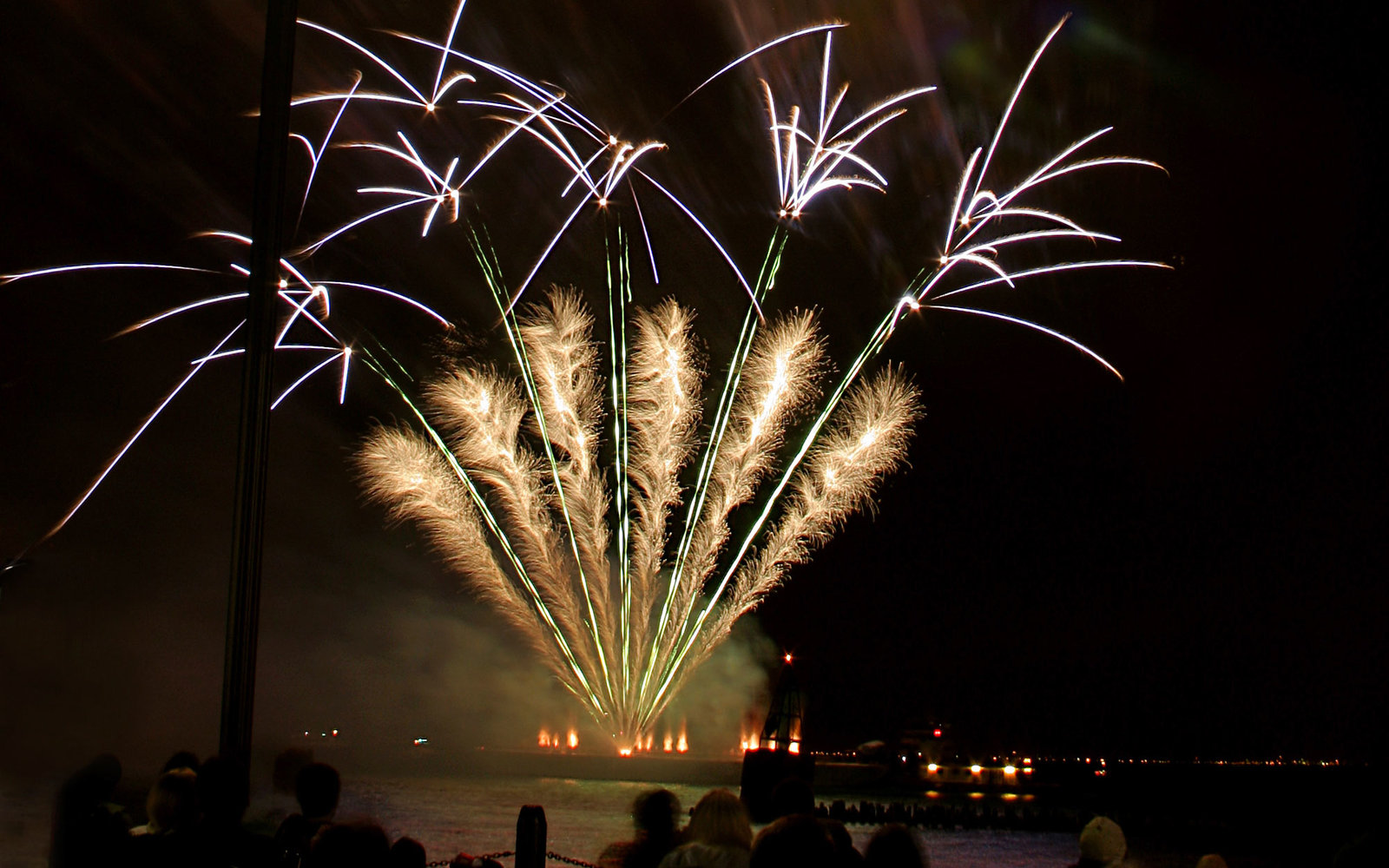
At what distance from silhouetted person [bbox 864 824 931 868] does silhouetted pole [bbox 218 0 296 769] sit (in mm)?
2676

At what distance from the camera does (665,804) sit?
473 centimetres

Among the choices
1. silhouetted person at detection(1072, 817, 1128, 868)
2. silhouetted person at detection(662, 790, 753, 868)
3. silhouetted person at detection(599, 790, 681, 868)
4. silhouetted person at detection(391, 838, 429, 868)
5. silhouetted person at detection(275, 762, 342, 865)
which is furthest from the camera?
silhouetted person at detection(1072, 817, 1128, 868)

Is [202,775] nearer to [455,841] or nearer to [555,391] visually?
[555,391]

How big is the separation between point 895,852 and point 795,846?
0.40 meters

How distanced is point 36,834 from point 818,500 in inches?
412

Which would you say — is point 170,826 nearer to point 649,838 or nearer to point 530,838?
point 530,838

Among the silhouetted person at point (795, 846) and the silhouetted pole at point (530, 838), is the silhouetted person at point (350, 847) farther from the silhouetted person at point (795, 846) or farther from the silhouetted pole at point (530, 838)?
the silhouetted pole at point (530, 838)

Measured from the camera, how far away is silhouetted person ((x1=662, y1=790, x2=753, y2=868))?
3.98m

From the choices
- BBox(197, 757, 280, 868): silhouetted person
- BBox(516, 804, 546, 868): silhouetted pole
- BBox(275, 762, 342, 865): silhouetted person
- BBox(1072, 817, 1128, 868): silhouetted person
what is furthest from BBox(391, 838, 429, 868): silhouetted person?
BBox(1072, 817, 1128, 868): silhouetted person

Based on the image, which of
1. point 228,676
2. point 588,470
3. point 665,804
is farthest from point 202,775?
point 588,470

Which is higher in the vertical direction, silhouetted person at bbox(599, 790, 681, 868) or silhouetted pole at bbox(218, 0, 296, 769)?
silhouetted pole at bbox(218, 0, 296, 769)

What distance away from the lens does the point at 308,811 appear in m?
4.25

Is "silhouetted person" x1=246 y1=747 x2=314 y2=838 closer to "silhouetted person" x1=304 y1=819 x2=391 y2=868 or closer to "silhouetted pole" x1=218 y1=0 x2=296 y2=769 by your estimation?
"silhouetted pole" x1=218 y1=0 x2=296 y2=769

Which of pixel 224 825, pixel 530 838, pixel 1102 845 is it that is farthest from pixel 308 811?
pixel 1102 845
